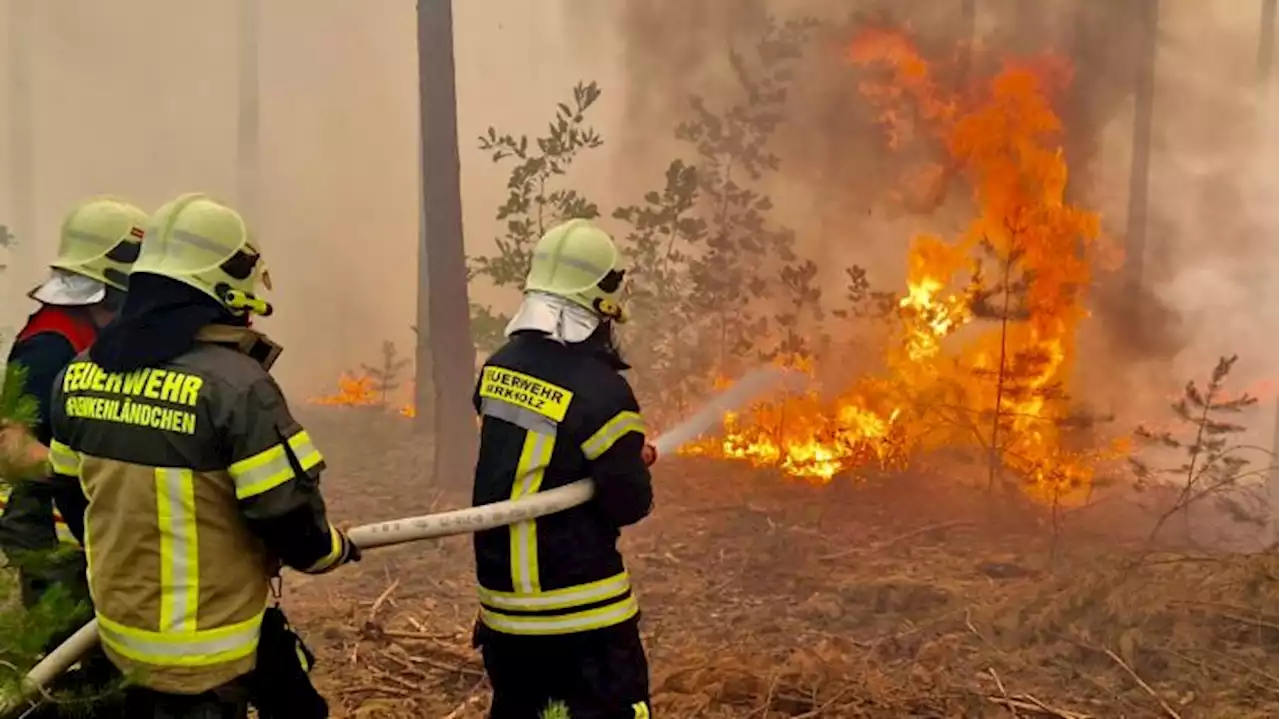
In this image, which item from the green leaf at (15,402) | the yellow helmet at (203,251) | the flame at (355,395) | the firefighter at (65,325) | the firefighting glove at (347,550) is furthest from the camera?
the flame at (355,395)

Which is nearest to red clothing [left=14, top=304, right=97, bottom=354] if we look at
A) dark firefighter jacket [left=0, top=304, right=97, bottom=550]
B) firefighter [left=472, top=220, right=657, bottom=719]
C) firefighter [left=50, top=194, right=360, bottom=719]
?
dark firefighter jacket [left=0, top=304, right=97, bottom=550]

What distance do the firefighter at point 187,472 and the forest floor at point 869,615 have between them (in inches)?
87.6

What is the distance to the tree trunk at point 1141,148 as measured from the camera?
9086 mm

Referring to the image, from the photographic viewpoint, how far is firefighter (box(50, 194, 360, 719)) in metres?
2.60

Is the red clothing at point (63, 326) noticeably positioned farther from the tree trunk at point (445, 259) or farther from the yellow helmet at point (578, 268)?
the tree trunk at point (445, 259)

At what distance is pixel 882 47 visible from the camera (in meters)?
9.48

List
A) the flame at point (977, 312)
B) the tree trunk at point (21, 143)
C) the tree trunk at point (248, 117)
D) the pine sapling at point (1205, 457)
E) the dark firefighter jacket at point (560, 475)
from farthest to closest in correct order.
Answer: the tree trunk at point (21, 143) → the tree trunk at point (248, 117) → the flame at point (977, 312) → the pine sapling at point (1205, 457) → the dark firefighter jacket at point (560, 475)

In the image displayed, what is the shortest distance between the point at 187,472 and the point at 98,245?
4.97 feet

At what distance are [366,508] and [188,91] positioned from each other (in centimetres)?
681

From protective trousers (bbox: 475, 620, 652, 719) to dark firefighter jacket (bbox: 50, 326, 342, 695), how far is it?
0.98 m

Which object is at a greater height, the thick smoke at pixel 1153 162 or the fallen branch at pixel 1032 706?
the thick smoke at pixel 1153 162

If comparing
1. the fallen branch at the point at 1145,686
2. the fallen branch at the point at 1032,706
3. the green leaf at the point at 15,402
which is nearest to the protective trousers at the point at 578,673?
the green leaf at the point at 15,402

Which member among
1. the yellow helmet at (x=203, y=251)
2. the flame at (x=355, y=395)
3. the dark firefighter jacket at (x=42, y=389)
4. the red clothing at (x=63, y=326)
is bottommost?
the flame at (x=355, y=395)

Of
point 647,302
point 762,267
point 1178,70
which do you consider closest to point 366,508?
point 647,302
